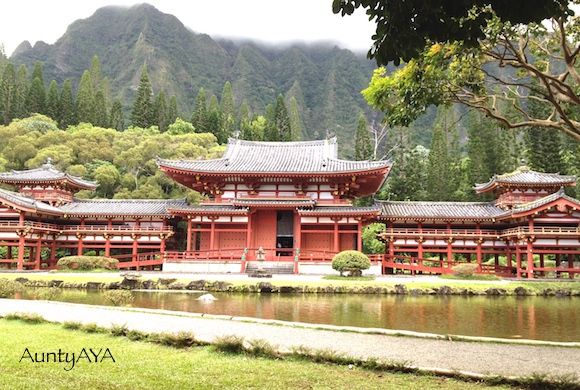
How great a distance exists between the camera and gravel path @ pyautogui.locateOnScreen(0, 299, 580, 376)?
6.51m

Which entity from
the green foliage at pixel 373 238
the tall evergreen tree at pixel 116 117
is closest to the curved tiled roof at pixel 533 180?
the green foliage at pixel 373 238

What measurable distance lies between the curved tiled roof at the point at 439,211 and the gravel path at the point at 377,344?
19817 mm

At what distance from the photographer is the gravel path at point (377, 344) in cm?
651

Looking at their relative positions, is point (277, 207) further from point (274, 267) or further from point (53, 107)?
point (53, 107)

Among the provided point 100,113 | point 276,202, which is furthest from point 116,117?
point 276,202

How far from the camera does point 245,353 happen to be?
22.6ft

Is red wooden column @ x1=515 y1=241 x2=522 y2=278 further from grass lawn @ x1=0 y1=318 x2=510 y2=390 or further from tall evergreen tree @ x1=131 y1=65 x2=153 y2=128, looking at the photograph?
tall evergreen tree @ x1=131 y1=65 x2=153 y2=128

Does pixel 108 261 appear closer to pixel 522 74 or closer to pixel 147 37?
pixel 522 74

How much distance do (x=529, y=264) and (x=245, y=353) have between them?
2314 cm

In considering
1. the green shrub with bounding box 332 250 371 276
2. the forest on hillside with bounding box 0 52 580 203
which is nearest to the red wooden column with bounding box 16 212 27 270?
the forest on hillside with bounding box 0 52 580 203

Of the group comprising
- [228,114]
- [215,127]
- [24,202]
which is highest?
[228,114]

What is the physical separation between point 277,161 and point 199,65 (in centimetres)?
10047

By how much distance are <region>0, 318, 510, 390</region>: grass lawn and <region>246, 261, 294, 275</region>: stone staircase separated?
60.4 feet

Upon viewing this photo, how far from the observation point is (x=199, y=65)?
12294 cm
